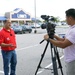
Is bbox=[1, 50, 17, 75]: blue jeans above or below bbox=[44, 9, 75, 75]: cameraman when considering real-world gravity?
below

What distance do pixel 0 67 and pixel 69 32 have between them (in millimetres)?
4498

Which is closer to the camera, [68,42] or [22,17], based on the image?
[68,42]

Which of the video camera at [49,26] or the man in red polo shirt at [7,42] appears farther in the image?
the man in red polo shirt at [7,42]

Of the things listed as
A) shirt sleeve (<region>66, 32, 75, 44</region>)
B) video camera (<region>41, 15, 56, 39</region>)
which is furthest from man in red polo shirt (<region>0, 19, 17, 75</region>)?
shirt sleeve (<region>66, 32, 75, 44</region>)

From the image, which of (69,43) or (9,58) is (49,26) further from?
(9,58)

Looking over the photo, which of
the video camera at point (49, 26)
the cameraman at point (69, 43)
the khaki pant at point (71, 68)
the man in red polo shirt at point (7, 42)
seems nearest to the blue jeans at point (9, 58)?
the man in red polo shirt at point (7, 42)

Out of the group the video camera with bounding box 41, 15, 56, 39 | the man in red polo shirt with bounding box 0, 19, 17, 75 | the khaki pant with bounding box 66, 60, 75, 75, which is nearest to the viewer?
the khaki pant with bounding box 66, 60, 75, 75

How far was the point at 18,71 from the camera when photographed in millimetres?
7129

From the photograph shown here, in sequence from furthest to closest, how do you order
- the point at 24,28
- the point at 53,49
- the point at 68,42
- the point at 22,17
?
the point at 22,17 < the point at 24,28 < the point at 53,49 < the point at 68,42

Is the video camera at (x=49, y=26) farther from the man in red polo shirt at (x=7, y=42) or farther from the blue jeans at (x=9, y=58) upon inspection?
the blue jeans at (x=9, y=58)

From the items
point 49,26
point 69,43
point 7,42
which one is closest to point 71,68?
point 69,43

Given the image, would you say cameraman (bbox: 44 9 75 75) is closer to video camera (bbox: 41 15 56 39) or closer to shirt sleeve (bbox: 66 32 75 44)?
shirt sleeve (bbox: 66 32 75 44)

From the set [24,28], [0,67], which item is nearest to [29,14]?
[24,28]

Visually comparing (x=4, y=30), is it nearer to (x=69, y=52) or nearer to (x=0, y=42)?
(x=0, y=42)
